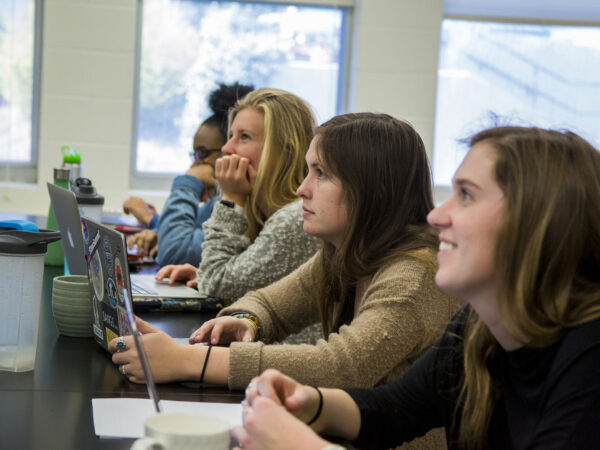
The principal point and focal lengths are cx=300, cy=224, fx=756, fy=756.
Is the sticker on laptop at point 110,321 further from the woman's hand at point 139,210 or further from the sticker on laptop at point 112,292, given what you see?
the woman's hand at point 139,210

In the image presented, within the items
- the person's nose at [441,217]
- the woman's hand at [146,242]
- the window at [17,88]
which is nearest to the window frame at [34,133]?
the window at [17,88]

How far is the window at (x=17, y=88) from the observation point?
13.2 ft

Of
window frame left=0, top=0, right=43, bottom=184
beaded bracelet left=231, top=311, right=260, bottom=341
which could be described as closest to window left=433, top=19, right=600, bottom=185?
window frame left=0, top=0, right=43, bottom=184

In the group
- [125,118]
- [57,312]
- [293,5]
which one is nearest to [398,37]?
[293,5]

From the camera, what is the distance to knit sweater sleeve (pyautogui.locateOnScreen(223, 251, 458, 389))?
1.20m

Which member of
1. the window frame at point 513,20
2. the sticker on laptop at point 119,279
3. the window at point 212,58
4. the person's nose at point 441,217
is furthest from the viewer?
the window frame at point 513,20

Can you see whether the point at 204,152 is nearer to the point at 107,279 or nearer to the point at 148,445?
the point at 107,279

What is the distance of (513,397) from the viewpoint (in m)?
0.98

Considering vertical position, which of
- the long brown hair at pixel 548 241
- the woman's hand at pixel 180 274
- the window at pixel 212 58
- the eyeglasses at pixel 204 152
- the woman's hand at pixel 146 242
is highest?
the window at pixel 212 58

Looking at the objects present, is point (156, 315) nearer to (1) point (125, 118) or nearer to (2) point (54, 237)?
(2) point (54, 237)

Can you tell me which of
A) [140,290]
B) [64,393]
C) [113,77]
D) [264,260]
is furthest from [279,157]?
[113,77]

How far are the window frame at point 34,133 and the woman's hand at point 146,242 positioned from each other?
1.73 metres

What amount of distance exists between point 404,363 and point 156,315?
0.64 metres

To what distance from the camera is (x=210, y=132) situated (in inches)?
116
